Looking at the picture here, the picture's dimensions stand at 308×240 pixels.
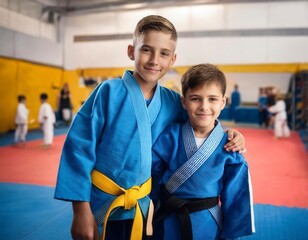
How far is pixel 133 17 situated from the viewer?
37.9 feet

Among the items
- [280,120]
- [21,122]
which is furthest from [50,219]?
[280,120]

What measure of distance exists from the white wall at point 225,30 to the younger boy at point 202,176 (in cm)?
991

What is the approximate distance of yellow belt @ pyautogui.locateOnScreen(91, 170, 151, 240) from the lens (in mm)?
1239

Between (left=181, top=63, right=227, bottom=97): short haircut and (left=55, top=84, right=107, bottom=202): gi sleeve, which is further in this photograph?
(left=181, top=63, right=227, bottom=97): short haircut

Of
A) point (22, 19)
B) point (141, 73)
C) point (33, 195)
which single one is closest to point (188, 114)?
point (141, 73)

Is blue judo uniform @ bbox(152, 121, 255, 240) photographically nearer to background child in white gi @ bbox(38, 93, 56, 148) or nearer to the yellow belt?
the yellow belt

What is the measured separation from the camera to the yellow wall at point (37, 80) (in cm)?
912

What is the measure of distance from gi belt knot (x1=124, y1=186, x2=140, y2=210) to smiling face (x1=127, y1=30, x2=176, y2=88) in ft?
1.68

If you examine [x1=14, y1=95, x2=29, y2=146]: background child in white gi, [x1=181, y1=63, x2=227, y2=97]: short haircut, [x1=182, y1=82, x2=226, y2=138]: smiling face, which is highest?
[x1=181, y1=63, x2=227, y2=97]: short haircut

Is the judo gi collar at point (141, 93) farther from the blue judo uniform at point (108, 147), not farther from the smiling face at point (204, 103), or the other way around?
the smiling face at point (204, 103)

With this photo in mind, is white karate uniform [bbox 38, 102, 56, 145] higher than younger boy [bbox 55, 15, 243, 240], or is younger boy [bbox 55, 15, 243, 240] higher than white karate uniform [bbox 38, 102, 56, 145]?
younger boy [bbox 55, 15, 243, 240]

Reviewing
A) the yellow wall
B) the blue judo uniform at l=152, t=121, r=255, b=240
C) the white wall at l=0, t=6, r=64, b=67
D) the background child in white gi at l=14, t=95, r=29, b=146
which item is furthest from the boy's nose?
the white wall at l=0, t=6, r=64, b=67

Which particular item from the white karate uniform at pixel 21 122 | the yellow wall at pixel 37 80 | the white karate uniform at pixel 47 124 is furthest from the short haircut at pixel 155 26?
the yellow wall at pixel 37 80

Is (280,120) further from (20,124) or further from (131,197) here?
(131,197)
